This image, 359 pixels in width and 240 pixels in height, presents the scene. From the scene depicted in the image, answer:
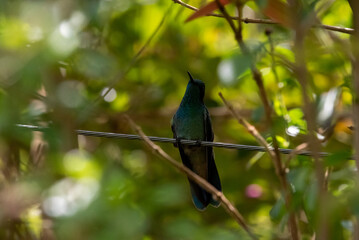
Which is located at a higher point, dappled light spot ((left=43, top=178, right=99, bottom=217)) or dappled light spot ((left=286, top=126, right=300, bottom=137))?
dappled light spot ((left=286, top=126, right=300, bottom=137))

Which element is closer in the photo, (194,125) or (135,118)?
(194,125)

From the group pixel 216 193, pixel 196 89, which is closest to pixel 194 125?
pixel 196 89

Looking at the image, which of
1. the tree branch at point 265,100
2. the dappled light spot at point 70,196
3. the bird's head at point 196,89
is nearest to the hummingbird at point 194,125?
the bird's head at point 196,89

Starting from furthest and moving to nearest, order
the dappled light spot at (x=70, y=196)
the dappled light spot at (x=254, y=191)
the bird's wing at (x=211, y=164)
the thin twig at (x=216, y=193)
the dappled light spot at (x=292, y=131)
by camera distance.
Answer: the dappled light spot at (x=254, y=191) < the bird's wing at (x=211, y=164) < the dappled light spot at (x=292, y=131) < the thin twig at (x=216, y=193) < the dappled light spot at (x=70, y=196)

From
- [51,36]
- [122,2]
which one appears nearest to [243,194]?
[122,2]

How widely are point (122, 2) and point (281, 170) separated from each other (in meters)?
1.98

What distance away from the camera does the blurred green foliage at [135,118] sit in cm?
203

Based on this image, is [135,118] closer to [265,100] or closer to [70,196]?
[265,100]

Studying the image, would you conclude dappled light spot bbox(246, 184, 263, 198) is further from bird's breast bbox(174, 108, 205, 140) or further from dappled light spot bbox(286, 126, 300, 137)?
dappled light spot bbox(286, 126, 300, 137)

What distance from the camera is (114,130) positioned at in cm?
544

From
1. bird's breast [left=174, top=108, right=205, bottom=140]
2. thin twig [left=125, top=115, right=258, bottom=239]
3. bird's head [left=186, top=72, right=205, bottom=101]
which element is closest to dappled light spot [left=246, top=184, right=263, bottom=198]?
bird's breast [left=174, top=108, right=205, bottom=140]

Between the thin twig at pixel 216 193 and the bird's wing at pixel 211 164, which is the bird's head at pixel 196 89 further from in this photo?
the thin twig at pixel 216 193

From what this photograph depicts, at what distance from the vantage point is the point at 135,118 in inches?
214

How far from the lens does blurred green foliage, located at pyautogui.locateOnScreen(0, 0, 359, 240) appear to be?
2.03 meters
